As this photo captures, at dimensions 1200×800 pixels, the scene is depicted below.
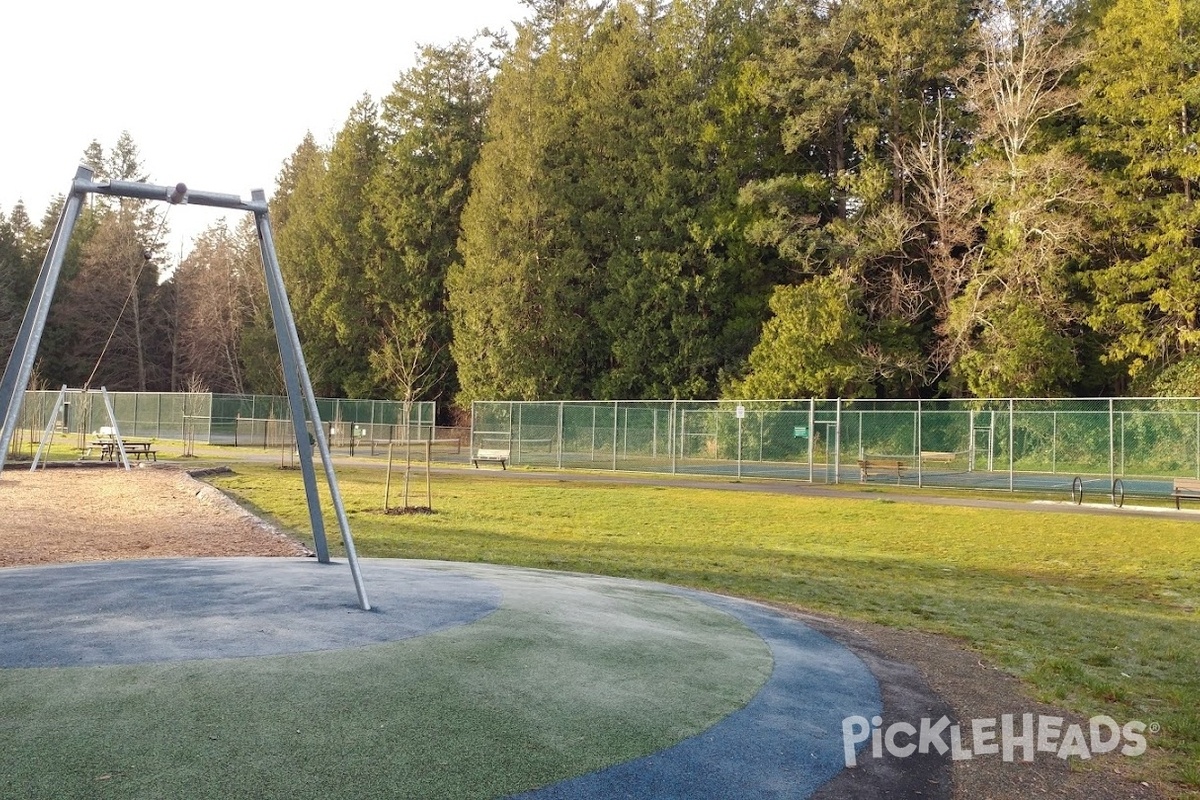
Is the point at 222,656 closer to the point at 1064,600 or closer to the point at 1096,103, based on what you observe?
the point at 1064,600

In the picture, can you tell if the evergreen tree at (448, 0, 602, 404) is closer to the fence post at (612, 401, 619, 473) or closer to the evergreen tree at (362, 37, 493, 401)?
the evergreen tree at (362, 37, 493, 401)

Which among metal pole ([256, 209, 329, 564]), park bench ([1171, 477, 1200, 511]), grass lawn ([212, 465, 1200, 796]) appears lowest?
grass lawn ([212, 465, 1200, 796])

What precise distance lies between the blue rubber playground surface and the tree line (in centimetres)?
3227

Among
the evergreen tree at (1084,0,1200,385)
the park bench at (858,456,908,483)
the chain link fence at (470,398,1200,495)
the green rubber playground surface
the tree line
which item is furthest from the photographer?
the tree line

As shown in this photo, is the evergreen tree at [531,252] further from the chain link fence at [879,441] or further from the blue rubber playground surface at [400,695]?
the blue rubber playground surface at [400,695]

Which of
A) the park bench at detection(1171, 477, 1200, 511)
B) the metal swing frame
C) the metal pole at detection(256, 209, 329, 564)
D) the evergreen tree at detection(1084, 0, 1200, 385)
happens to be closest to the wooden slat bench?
the park bench at detection(1171, 477, 1200, 511)

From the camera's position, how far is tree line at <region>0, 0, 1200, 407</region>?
1396 inches

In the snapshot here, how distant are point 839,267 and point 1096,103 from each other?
1228cm

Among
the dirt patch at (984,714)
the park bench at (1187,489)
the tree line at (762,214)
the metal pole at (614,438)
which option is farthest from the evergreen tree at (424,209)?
the dirt patch at (984,714)

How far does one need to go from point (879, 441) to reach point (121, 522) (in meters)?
24.9

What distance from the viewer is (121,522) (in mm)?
14320

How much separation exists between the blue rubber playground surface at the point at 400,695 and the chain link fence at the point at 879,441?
2225 cm

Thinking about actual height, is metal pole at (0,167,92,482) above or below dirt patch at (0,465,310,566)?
above

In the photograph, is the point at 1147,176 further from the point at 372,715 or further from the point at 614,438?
the point at 372,715
